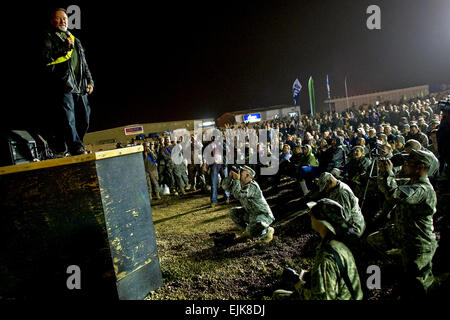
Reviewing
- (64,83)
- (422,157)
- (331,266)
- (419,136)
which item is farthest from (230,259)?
(419,136)

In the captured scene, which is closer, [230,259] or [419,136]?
[230,259]

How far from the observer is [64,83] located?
319cm

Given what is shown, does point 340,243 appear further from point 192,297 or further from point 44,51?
point 44,51

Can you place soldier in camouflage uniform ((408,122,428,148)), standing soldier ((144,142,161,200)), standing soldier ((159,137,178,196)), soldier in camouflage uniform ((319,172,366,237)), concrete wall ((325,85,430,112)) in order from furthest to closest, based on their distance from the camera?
concrete wall ((325,85,430,112))
standing soldier ((159,137,178,196))
standing soldier ((144,142,161,200))
soldier in camouflage uniform ((408,122,428,148))
soldier in camouflage uniform ((319,172,366,237))

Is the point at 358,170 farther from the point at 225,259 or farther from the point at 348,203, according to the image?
the point at 225,259

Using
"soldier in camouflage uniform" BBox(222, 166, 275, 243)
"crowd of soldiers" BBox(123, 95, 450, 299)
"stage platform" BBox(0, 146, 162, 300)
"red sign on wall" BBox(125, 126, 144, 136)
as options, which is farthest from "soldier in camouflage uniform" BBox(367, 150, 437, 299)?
"red sign on wall" BBox(125, 126, 144, 136)

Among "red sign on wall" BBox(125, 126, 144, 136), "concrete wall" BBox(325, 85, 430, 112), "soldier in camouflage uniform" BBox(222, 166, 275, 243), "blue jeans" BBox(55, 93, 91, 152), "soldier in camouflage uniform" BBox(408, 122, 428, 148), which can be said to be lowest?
"soldier in camouflage uniform" BBox(222, 166, 275, 243)

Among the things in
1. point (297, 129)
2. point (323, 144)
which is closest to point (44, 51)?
point (323, 144)

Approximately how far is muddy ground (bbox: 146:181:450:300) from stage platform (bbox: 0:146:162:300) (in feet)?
3.42

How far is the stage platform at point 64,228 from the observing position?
3105mm

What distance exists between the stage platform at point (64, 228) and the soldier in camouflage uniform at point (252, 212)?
10.0 ft

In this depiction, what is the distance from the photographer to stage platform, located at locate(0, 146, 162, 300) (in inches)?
122

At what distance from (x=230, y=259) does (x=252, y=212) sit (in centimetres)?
129

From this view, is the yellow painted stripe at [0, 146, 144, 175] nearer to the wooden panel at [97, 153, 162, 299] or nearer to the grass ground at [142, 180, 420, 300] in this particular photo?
the wooden panel at [97, 153, 162, 299]
